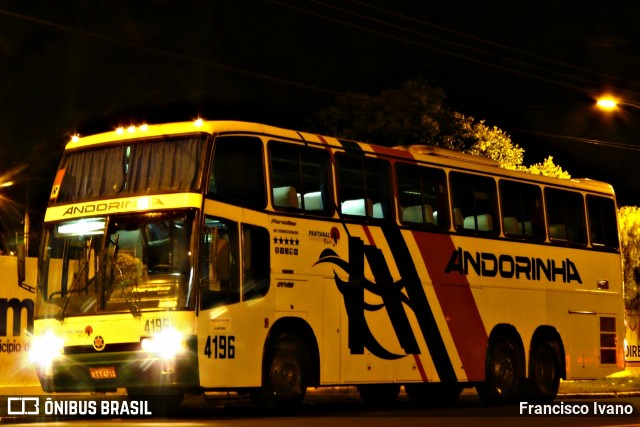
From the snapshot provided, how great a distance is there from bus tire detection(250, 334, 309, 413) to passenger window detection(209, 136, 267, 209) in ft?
7.08

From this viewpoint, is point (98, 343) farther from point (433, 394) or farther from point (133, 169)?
point (433, 394)

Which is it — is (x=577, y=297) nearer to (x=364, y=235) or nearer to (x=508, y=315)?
(x=508, y=315)

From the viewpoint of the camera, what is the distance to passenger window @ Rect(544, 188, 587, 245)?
2550cm

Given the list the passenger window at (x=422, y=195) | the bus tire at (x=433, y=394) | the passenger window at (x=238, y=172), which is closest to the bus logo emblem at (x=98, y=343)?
the passenger window at (x=238, y=172)

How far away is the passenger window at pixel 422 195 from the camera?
72.0 ft

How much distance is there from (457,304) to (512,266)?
1845mm

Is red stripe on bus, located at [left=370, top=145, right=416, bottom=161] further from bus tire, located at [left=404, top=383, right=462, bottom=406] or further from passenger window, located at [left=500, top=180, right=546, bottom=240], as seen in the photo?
bus tire, located at [left=404, top=383, right=462, bottom=406]

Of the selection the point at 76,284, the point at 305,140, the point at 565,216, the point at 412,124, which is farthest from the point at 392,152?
the point at 412,124

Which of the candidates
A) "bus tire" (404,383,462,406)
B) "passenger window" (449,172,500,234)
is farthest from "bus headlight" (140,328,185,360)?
"bus tire" (404,383,462,406)

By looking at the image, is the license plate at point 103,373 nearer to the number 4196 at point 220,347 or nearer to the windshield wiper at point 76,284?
the windshield wiper at point 76,284

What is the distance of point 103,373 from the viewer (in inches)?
703

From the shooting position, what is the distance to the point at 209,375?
57.7 feet

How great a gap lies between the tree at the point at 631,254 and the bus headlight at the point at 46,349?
4006cm

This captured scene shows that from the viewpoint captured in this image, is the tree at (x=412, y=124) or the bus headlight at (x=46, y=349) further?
the tree at (x=412, y=124)
